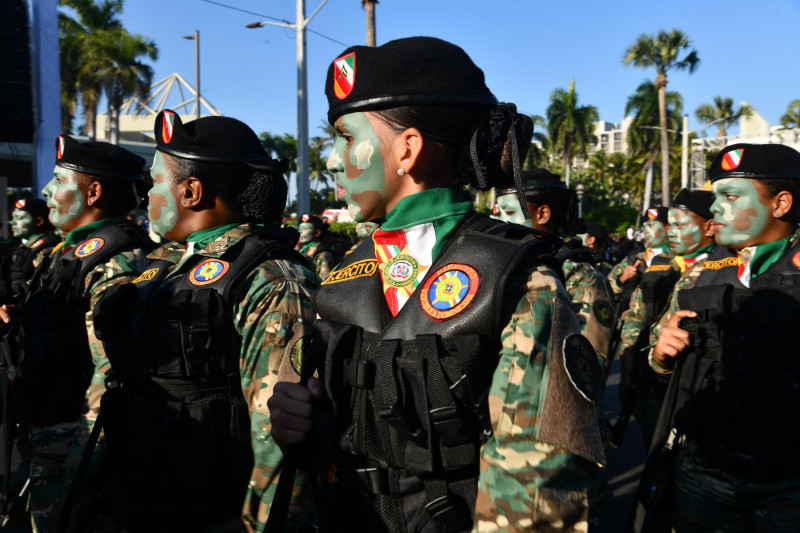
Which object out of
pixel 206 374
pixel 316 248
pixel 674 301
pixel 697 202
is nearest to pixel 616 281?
pixel 697 202

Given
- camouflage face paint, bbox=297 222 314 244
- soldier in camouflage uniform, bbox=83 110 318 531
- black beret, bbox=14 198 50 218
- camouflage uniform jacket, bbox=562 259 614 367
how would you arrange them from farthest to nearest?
camouflage face paint, bbox=297 222 314 244
black beret, bbox=14 198 50 218
camouflage uniform jacket, bbox=562 259 614 367
soldier in camouflage uniform, bbox=83 110 318 531

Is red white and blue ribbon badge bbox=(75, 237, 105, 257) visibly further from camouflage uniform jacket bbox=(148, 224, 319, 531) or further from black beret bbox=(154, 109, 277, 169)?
camouflage uniform jacket bbox=(148, 224, 319, 531)

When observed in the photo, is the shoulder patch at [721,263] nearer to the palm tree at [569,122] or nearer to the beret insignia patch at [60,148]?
the beret insignia patch at [60,148]

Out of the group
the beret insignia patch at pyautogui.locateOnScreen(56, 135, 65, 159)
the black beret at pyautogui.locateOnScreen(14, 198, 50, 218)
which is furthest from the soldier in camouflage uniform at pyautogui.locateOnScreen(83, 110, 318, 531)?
the black beret at pyautogui.locateOnScreen(14, 198, 50, 218)

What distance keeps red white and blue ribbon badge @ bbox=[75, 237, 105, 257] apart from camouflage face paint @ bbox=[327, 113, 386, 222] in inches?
84.8

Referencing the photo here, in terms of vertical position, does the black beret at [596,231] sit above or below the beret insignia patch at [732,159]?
below

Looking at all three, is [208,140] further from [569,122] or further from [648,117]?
[569,122]

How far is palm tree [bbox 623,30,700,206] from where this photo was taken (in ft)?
125

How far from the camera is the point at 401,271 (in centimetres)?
169

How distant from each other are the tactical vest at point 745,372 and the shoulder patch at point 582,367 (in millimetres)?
1900

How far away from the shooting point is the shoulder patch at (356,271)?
1753 millimetres

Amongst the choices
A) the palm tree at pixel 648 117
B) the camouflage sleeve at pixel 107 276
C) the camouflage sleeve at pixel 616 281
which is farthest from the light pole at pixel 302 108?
the palm tree at pixel 648 117

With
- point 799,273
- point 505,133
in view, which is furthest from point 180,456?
point 799,273

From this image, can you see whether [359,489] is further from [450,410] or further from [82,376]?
[82,376]
